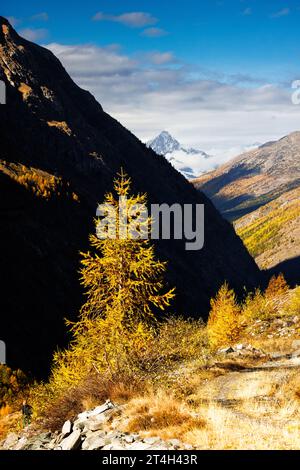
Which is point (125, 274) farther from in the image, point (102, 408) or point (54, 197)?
point (54, 197)

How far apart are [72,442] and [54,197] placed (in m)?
94.7

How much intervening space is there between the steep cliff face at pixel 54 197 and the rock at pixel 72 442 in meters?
51.3

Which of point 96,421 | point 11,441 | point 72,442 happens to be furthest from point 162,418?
point 11,441

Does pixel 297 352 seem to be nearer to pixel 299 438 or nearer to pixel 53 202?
pixel 299 438

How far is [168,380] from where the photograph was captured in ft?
54.2

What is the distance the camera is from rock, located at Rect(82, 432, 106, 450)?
11.0 meters

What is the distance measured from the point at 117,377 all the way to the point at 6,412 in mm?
33284

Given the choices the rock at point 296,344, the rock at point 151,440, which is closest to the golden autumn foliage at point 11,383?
the rock at point 296,344

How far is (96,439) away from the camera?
11.4 m

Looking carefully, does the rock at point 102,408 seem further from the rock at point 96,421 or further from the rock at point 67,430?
the rock at point 67,430

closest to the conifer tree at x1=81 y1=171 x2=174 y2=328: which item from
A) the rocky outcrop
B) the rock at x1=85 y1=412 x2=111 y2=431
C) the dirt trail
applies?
the dirt trail

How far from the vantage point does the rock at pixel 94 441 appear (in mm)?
11023

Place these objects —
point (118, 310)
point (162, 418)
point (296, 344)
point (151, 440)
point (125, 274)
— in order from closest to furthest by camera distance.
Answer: point (151, 440)
point (162, 418)
point (118, 310)
point (125, 274)
point (296, 344)
